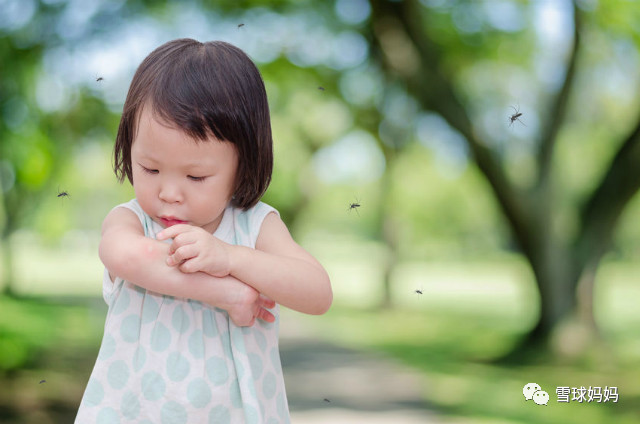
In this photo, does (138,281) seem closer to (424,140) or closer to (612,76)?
(612,76)

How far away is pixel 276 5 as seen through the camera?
9.47m

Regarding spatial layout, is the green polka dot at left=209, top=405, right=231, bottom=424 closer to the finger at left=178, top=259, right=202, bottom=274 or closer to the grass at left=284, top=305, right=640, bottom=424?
the finger at left=178, top=259, right=202, bottom=274

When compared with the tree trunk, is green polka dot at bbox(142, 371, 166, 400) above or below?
below

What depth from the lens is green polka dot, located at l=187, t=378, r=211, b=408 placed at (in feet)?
4.73

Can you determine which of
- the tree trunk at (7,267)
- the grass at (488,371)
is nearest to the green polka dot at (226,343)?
the grass at (488,371)

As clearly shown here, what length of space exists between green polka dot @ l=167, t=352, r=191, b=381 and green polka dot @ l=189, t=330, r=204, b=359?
2 cm

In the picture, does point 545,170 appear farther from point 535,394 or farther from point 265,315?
point 265,315

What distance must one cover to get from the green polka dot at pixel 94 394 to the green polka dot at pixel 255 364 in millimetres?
315

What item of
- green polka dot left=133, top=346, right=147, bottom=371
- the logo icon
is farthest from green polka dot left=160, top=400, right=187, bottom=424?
the logo icon

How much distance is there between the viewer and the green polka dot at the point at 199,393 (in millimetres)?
1442

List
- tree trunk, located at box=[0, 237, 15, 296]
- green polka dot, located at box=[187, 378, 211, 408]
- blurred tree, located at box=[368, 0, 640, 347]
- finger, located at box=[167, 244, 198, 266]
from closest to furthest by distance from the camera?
finger, located at box=[167, 244, 198, 266] < green polka dot, located at box=[187, 378, 211, 408] < blurred tree, located at box=[368, 0, 640, 347] < tree trunk, located at box=[0, 237, 15, 296]

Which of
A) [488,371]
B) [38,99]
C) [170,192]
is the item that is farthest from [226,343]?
[38,99]

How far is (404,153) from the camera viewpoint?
598 inches

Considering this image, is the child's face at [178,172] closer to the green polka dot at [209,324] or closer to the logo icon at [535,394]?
the green polka dot at [209,324]
